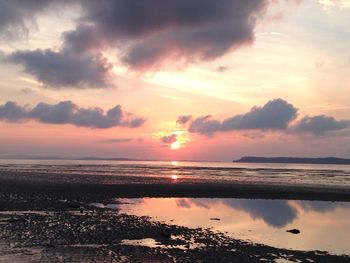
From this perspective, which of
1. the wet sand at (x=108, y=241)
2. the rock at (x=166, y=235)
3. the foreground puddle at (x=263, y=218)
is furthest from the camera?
the foreground puddle at (x=263, y=218)

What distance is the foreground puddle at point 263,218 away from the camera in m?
26.7

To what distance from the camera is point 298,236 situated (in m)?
28.5

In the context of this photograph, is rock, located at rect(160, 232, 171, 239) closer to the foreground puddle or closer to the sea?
the foreground puddle

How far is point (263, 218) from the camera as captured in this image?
36.5 meters

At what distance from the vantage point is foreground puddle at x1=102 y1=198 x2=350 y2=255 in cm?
2673

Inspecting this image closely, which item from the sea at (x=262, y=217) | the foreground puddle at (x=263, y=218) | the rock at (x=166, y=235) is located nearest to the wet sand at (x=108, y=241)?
the rock at (x=166, y=235)

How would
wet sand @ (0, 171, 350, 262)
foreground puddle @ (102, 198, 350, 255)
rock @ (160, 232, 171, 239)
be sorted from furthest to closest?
1. foreground puddle @ (102, 198, 350, 255)
2. rock @ (160, 232, 171, 239)
3. wet sand @ (0, 171, 350, 262)

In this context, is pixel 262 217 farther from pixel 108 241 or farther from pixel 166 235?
pixel 108 241

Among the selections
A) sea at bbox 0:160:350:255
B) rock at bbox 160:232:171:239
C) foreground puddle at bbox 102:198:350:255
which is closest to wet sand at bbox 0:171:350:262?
rock at bbox 160:232:171:239

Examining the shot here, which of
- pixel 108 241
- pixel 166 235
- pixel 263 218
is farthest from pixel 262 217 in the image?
pixel 108 241

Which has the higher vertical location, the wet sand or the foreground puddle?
the wet sand

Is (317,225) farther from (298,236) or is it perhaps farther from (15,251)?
(15,251)

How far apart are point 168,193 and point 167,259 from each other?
38346 mm

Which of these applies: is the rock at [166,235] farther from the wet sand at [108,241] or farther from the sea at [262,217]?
the sea at [262,217]
